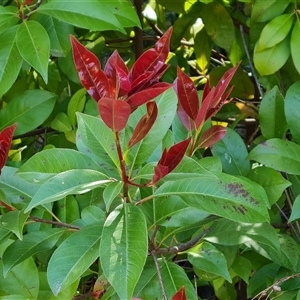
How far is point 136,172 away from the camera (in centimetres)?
84

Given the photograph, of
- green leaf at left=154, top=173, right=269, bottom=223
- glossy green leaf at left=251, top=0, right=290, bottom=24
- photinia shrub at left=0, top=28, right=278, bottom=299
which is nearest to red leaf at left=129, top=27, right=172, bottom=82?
photinia shrub at left=0, top=28, right=278, bottom=299

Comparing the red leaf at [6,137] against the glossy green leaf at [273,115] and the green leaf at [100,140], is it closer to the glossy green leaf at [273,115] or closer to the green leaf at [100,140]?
the green leaf at [100,140]

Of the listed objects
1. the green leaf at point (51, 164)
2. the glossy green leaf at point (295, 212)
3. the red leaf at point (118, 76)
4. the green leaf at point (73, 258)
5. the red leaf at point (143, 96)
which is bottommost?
the glossy green leaf at point (295, 212)

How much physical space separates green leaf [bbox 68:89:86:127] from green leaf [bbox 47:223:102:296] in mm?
449

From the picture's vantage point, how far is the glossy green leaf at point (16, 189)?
0.94 meters

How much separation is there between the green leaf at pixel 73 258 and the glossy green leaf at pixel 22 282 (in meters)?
0.21

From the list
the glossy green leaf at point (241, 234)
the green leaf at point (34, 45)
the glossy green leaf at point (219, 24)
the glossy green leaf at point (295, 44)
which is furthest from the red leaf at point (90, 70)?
the glossy green leaf at point (219, 24)

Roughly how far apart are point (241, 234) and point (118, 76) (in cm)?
47

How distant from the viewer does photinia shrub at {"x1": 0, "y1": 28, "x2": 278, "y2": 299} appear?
25.2 inches

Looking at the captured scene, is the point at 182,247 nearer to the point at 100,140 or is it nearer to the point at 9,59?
the point at 100,140

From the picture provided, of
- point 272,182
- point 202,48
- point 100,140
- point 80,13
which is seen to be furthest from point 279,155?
point 202,48

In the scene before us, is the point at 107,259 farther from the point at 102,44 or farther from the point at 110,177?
the point at 102,44

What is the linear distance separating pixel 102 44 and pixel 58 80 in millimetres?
175

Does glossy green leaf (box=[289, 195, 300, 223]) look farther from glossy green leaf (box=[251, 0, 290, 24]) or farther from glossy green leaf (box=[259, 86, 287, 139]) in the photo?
glossy green leaf (box=[251, 0, 290, 24])
